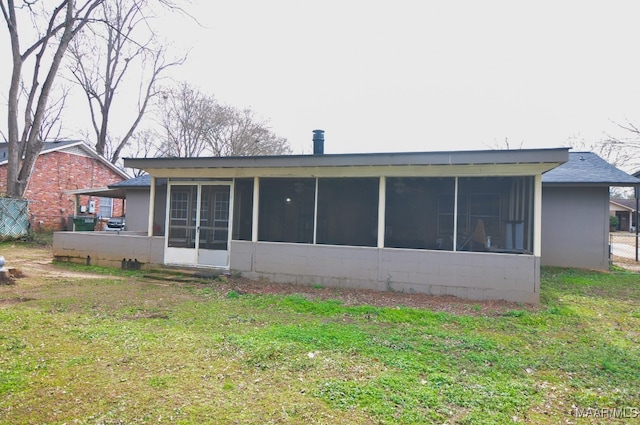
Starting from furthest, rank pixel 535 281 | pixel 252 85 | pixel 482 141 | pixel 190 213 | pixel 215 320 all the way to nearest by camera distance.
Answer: pixel 482 141 → pixel 252 85 → pixel 190 213 → pixel 535 281 → pixel 215 320

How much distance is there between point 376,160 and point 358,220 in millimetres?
1925

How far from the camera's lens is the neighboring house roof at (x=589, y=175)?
31.7 feet

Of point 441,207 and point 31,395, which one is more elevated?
point 441,207

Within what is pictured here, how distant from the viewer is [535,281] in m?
6.33

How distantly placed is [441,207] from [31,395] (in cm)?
702

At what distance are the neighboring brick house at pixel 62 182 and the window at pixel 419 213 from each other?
1685 cm

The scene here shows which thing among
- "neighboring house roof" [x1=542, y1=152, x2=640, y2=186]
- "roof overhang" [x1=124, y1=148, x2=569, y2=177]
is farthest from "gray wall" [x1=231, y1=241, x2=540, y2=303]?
"neighboring house roof" [x1=542, y1=152, x2=640, y2=186]

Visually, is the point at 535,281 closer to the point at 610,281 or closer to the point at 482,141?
the point at 610,281

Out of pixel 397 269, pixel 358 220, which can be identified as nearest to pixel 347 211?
pixel 358 220

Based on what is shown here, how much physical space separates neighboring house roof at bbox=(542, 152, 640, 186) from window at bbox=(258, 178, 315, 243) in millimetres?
6237

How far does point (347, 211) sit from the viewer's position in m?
8.52

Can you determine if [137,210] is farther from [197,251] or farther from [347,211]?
[347,211]

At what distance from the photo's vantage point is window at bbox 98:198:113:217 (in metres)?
21.0

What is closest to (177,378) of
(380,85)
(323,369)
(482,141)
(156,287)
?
(323,369)
